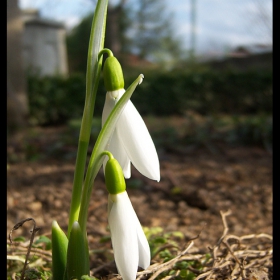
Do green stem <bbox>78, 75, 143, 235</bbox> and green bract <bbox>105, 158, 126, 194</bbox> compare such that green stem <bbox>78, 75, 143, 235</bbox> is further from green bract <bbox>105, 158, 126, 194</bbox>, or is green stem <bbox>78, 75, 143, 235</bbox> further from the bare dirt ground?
the bare dirt ground

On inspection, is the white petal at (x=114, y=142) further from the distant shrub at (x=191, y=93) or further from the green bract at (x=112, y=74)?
the distant shrub at (x=191, y=93)

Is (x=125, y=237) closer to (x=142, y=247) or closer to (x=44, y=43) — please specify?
(x=142, y=247)

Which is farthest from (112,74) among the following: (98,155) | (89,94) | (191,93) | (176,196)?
(191,93)

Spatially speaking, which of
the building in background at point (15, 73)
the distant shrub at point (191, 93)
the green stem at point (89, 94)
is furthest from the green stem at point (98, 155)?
the distant shrub at point (191, 93)

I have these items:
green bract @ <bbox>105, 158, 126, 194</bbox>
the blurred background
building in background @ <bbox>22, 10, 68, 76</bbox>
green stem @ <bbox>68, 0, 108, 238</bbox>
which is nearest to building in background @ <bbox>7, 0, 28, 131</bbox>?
the blurred background

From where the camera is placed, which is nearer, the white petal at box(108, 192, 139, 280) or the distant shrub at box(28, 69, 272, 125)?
the white petal at box(108, 192, 139, 280)

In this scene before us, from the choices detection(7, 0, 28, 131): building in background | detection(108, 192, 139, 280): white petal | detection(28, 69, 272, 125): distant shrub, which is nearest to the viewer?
detection(108, 192, 139, 280): white petal
